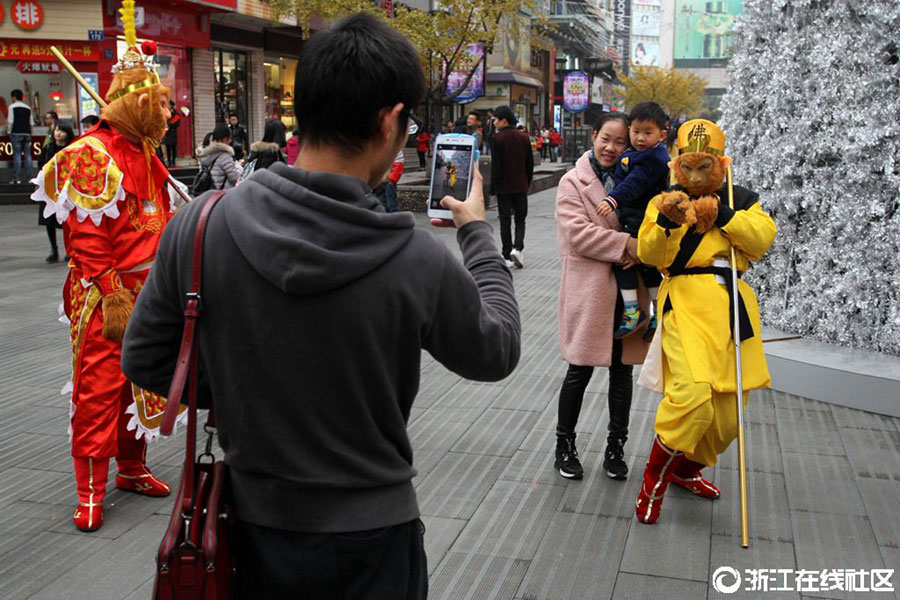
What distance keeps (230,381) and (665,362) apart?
2.75 m

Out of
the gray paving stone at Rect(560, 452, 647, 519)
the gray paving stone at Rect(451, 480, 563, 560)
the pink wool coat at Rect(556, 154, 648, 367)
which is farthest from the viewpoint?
the pink wool coat at Rect(556, 154, 648, 367)

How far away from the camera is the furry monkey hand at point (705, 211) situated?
3.84 m

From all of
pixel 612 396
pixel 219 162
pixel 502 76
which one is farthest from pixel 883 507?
pixel 502 76

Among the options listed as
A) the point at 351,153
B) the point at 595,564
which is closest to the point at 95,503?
the point at 595,564

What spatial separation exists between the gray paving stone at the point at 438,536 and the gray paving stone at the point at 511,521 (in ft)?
0.12

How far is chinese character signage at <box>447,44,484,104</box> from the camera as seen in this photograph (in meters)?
20.5

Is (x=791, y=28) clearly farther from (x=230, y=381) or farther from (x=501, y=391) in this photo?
(x=230, y=381)

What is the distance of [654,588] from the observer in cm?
354

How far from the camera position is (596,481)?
4645 mm

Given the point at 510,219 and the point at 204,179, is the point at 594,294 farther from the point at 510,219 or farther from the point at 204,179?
the point at 510,219

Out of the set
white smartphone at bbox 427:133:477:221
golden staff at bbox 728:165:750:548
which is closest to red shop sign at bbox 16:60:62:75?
golden staff at bbox 728:165:750:548

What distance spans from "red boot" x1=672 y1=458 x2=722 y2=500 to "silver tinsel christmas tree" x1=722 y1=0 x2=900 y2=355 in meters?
2.33

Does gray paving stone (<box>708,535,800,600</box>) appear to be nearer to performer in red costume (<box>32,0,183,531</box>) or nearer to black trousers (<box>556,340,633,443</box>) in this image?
black trousers (<box>556,340,633,443</box>)

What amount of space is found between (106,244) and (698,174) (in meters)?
2.63
